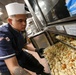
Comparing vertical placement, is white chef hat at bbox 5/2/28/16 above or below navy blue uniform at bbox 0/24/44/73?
above

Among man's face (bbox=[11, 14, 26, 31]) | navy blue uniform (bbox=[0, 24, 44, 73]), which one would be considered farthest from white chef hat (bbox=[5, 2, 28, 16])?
navy blue uniform (bbox=[0, 24, 44, 73])

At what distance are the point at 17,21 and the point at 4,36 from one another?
0.35m

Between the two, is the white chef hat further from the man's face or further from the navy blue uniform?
the navy blue uniform

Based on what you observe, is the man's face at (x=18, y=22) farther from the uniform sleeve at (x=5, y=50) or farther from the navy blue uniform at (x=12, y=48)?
the uniform sleeve at (x=5, y=50)

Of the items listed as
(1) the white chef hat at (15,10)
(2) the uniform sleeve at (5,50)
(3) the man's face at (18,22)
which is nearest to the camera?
(2) the uniform sleeve at (5,50)

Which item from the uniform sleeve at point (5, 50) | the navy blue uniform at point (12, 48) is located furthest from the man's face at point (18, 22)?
the uniform sleeve at point (5, 50)

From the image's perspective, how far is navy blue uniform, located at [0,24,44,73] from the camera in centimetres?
184

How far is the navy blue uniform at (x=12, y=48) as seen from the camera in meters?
1.84

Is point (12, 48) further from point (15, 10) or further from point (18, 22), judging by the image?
point (15, 10)

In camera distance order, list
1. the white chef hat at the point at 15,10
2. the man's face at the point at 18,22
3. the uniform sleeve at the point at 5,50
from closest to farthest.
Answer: the uniform sleeve at the point at 5,50 → the man's face at the point at 18,22 → the white chef hat at the point at 15,10

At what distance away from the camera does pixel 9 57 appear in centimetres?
179

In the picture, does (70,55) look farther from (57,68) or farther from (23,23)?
(23,23)

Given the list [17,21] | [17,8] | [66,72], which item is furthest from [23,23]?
[66,72]

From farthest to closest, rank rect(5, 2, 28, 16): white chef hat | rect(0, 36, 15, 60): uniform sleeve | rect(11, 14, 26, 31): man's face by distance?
rect(5, 2, 28, 16): white chef hat < rect(11, 14, 26, 31): man's face < rect(0, 36, 15, 60): uniform sleeve
